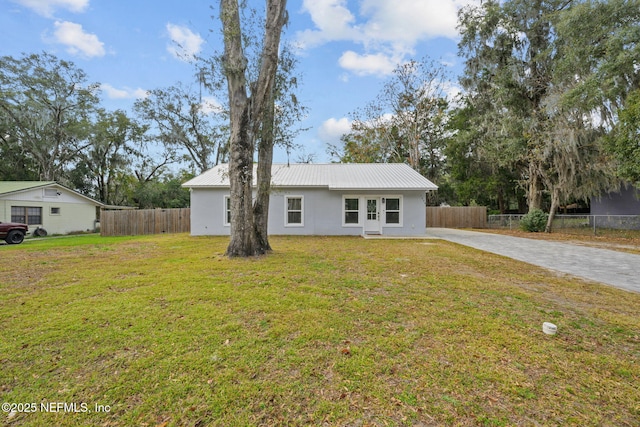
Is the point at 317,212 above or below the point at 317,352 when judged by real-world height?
above

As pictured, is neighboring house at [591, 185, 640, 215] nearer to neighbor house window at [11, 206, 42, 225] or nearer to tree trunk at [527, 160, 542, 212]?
tree trunk at [527, 160, 542, 212]

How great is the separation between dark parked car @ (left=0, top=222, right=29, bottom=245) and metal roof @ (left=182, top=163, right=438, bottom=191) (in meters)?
7.41

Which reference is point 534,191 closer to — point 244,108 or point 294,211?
point 294,211

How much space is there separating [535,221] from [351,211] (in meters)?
10.7

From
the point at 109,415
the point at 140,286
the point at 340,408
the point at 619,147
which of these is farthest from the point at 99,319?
the point at 619,147

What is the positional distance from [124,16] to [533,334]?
13.4 metres

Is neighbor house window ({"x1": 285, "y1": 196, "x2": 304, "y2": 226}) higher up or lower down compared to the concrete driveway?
higher up

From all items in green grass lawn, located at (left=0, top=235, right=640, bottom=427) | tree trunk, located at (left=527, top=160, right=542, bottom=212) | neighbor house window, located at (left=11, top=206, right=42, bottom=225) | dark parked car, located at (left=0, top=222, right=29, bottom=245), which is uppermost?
tree trunk, located at (left=527, top=160, right=542, bottom=212)

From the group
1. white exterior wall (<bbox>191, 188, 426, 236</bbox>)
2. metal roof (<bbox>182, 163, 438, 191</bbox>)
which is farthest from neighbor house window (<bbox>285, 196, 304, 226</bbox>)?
metal roof (<bbox>182, 163, 438, 191</bbox>)

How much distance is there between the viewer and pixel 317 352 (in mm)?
2674

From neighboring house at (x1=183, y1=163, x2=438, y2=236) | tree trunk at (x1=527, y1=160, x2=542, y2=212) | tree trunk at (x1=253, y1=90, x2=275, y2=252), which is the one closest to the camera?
tree trunk at (x1=253, y1=90, x2=275, y2=252)

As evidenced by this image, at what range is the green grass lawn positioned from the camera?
1941mm

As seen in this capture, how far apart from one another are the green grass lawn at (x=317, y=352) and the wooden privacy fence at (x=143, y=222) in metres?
11.7

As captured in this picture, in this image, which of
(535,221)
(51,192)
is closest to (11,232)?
(51,192)
